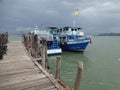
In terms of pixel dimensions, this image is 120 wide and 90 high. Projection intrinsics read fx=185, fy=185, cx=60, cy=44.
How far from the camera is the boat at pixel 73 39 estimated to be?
34375 millimetres

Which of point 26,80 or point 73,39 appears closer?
point 26,80

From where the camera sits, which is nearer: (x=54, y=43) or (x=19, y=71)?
(x=19, y=71)

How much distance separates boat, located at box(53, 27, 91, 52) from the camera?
34.4m

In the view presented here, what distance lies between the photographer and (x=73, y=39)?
34.5 meters

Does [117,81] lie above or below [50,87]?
below

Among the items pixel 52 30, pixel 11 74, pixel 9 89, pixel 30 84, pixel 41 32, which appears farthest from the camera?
pixel 52 30

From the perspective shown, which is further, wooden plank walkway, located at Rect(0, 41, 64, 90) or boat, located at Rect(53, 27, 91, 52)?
boat, located at Rect(53, 27, 91, 52)

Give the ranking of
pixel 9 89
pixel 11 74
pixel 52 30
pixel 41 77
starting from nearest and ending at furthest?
pixel 9 89, pixel 41 77, pixel 11 74, pixel 52 30

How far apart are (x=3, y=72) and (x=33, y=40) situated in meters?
10.1

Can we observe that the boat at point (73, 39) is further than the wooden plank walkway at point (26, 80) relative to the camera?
Yes

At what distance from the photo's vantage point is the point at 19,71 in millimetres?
8703

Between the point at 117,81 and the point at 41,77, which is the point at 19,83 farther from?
the point at 117,81

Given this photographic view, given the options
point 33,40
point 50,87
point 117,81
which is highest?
point 33,40

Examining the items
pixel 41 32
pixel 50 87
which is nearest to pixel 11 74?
pixel 50 87
